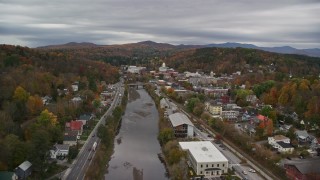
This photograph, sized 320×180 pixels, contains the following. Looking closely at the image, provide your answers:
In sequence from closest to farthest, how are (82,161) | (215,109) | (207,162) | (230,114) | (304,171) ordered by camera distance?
(304,171), (207,162), (82,161), (230,114), (215,109)

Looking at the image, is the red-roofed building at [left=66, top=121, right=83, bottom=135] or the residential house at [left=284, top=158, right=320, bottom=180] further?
the red-roofed building at [left=66, top=121, right=83, bottom=135]

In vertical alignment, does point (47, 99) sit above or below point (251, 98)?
above

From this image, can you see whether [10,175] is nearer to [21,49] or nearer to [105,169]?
[105,169]

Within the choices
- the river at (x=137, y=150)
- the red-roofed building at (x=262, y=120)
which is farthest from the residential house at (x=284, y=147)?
the river at (x=137, y=150)

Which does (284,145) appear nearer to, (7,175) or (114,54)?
(7,175)

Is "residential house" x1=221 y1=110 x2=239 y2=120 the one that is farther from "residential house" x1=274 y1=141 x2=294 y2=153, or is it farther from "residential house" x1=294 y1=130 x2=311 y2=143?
"residential house" x1=274 y1=141 x2=294 y2=153

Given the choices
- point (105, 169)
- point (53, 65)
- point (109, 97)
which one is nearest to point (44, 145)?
point (105, 169)

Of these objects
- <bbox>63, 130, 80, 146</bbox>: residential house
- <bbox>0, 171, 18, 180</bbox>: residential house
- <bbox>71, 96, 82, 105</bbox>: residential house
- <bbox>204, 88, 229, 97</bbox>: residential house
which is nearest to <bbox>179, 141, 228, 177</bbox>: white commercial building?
<bbox>63, 130, 80, 146</bbox>: residential house

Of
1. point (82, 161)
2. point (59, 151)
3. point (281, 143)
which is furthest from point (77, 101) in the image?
point (281, 143)
